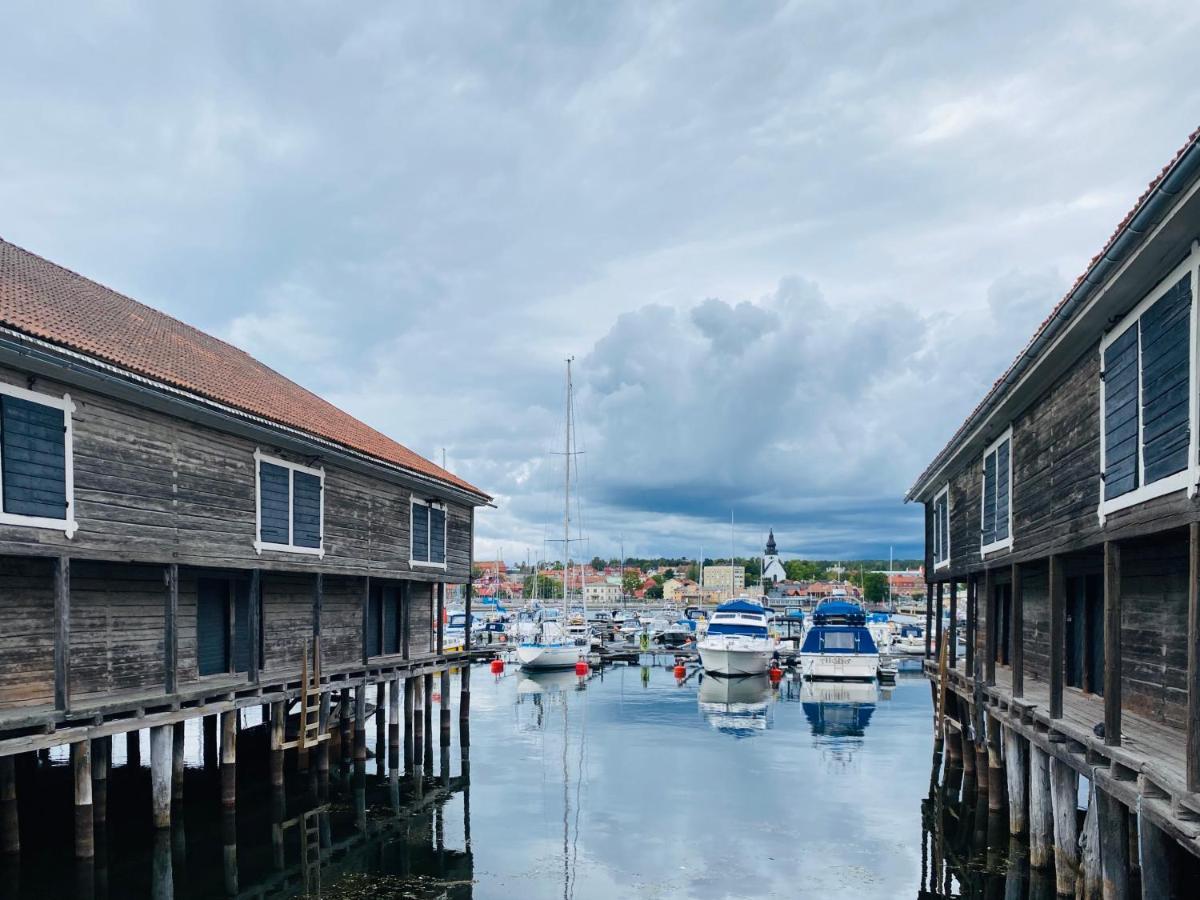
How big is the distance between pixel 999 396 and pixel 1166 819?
28.8 feet

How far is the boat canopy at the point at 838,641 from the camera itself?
161 ft

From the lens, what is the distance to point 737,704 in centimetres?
4125

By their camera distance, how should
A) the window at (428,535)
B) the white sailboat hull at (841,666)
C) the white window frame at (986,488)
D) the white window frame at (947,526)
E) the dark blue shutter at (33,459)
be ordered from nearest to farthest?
the dark blue shutter at (33,459) < the white window frame at (986,488) < the white window frame at (947,526) < the window at (428,535) < the white sailboat hull at (841,666)

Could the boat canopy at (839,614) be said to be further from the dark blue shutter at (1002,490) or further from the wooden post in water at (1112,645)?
the wooden post in water at (1112,645)

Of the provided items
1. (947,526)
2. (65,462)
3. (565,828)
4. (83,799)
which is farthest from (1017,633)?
(65,462)

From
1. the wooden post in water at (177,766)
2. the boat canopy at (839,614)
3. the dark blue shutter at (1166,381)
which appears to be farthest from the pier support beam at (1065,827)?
the boat canopy at (839,614)

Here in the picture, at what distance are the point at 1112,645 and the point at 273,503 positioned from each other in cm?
1593

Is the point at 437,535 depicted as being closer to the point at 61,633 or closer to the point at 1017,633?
the point at 61,633

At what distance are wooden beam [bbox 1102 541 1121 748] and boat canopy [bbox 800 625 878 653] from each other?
39.5m

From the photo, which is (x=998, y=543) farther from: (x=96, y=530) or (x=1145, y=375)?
(x=96, y=530)

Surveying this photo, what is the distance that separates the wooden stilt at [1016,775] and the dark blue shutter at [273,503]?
1470cm

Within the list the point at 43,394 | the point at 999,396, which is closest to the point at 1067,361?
the point at 999,396

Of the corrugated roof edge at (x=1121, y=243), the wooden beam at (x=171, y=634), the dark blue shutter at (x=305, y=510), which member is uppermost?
the corrugated roof edge at (x=1121, y=243)

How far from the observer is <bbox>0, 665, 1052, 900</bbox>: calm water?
51.4 feet
